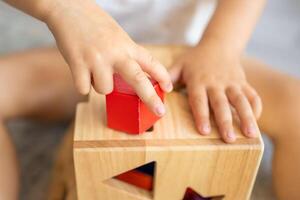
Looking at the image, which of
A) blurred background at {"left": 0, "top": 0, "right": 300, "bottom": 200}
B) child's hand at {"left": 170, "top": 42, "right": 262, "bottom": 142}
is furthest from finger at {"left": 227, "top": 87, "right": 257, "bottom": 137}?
blurred background at {"left": 0, "top": 0, "right": 300, "bottom": 200}

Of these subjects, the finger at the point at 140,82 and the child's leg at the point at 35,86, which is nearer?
the finger at the point at 140,82

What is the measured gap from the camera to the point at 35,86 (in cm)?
68

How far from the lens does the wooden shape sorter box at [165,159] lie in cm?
46

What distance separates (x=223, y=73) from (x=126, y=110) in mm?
160

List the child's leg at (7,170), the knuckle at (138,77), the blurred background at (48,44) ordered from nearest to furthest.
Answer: the knuckle at (138,77) < the child's leg at (7,170) < the blurred background at (48,44)

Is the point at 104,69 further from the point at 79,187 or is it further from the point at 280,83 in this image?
the point at 280,83

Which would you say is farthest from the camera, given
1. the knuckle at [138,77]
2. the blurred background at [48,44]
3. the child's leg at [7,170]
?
the blurred background at [48,44]

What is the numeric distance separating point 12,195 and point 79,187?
13 cm

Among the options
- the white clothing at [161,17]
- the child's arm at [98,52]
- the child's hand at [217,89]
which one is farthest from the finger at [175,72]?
the white clothing at [161,17]

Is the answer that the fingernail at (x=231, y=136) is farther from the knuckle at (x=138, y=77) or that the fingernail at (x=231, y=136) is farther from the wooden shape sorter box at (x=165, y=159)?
the knuckle at (x=138, y=77)

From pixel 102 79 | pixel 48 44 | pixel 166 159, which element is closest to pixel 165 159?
pixel 166 159

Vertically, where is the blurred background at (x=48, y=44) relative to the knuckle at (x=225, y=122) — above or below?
below

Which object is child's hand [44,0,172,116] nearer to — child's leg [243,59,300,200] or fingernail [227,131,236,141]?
fingernail [227,131,236,141]

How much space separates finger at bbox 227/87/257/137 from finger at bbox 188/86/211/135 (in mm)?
33
